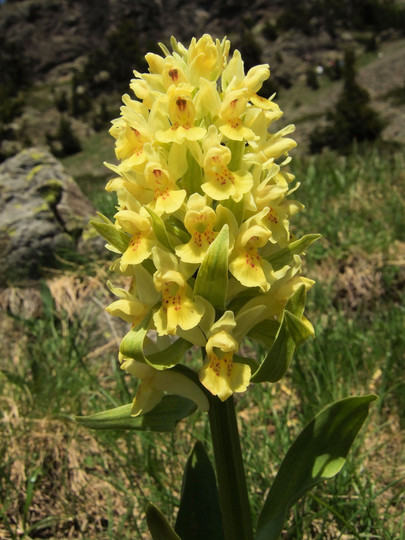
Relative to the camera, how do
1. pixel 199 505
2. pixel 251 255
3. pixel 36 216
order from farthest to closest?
pixel 36 216, pixel 199 505, pixel 251 255

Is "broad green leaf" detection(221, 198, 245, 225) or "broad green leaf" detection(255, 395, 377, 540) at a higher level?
"broad green leaf" detection(221, 198, 245, 225)

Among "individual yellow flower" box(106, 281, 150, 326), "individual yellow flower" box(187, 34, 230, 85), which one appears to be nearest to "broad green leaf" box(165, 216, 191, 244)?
"individual yellow flower" box(106, 281, 150, 326)

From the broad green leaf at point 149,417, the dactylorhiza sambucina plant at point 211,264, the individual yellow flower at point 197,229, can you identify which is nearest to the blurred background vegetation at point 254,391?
the dactylorhiza sambucina plant at point 211,264

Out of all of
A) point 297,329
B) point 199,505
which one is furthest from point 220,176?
point 199,505

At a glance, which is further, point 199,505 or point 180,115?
point 199,505

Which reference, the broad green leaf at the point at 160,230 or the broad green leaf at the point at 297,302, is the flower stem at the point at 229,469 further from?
the broad green leaf at the point at 160,230

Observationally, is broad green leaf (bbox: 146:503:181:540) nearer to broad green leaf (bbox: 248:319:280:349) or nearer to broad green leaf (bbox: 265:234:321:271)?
broad green leaf (bbox: 248:319:280:349)

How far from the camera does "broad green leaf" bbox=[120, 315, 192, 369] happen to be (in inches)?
56.8

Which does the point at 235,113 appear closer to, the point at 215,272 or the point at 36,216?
the point at 215,272

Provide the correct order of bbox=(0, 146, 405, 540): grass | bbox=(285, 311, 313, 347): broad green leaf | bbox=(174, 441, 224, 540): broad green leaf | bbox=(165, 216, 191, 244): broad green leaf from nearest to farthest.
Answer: bbox=(285, 311, 313, 347): broad green leaf, bbox=(165, 216, 191, 244): broad green leaf, bbox=(174, 441, 224, 540): broad green leaf, bbox=(0, 146, 405, 540): grass

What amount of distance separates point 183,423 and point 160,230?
1712 mm

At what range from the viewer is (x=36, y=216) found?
470 cm

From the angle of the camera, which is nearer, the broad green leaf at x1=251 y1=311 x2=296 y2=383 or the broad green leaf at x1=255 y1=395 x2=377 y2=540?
the broad green leaf at x1=251 y1=311 x2=296 y2=383

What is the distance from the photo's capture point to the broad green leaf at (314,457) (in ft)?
5.11
